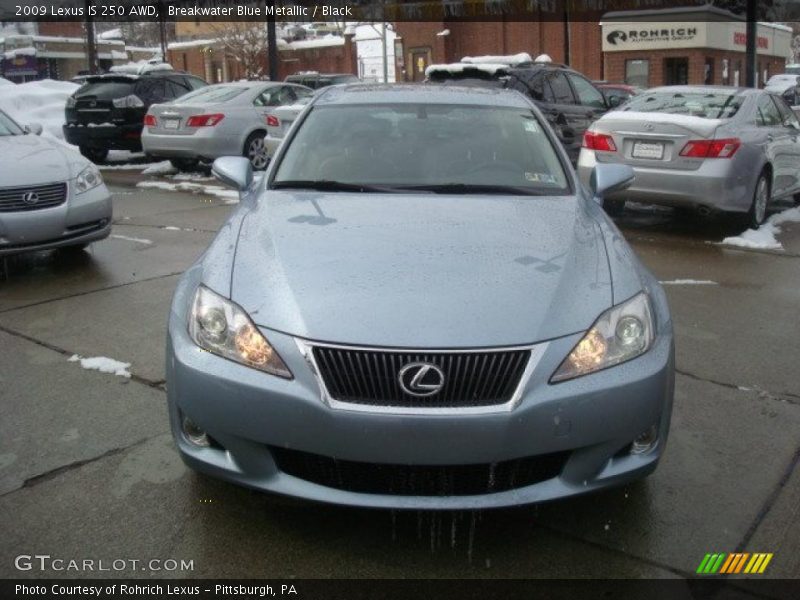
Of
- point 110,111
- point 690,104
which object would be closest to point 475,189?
point 690,104

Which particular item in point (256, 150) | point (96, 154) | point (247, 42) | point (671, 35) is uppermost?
point (247, 42)

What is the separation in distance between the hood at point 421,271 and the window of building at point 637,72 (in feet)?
117

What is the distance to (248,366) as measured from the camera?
8.87ft

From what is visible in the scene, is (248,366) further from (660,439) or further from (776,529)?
(776,529)

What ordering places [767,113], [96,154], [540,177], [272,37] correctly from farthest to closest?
[272,37], [96,154], [767,113], [540,177]

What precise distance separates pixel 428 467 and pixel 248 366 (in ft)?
2.17

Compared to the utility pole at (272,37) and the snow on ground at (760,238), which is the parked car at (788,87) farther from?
the snow on ground at (760,238)

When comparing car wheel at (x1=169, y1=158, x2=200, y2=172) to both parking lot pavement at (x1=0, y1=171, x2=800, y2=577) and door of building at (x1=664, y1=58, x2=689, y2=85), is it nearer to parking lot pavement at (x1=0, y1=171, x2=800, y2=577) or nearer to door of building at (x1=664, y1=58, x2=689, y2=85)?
parking lot pavement at (x1=0, y1=171, x2=800, y2=577)

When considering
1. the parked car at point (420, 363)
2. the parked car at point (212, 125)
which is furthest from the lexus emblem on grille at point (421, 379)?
the parked car at point (212, 125)

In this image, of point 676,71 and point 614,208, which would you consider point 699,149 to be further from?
point 676,71

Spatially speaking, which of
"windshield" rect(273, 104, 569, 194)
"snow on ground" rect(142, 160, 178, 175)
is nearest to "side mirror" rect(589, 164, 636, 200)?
"windshield" rect(273, 104, 569, 194)

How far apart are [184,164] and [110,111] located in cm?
→ 157

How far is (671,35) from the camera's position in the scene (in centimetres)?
3509

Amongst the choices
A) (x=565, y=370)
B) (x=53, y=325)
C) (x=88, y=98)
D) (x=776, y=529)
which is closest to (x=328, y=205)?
(x=565, y=370)
